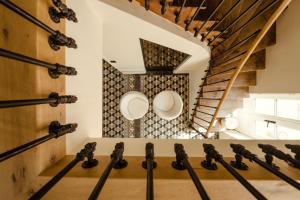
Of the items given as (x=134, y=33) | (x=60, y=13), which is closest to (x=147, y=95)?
(x=134, y=33)

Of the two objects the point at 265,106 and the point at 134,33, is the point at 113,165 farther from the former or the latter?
the point at 265,106

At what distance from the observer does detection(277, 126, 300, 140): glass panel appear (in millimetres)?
2867

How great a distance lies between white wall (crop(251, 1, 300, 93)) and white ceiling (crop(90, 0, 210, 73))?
835 mm

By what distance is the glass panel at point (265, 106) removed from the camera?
3.45 metres

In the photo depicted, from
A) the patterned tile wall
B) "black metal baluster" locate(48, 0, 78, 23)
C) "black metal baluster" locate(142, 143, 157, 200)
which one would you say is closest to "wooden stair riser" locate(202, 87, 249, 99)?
the patterned tile wall

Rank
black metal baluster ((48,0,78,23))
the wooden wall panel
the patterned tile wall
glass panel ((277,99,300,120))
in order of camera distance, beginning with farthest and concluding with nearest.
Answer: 1. the patterned tile wall
2. glass panel ((277,99,300,120))
3. black metal baluster ((48,0,78,23))
4. the wooden wall panel

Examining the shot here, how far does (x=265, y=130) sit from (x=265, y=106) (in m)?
0.48

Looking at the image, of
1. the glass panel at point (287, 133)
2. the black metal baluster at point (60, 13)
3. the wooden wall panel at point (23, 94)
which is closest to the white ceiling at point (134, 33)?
the black metal baluster at point (60, 13)

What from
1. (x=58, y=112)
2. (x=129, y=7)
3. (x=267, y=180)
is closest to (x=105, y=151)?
(x=58, y=112)

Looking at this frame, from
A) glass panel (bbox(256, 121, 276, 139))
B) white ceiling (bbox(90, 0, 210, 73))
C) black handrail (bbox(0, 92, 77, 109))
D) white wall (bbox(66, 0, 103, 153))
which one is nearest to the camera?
black handrail (bbox(0, 92, 77, 109))

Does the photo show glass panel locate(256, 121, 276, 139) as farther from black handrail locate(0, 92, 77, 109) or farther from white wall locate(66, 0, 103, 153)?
black handrail locate(0, 92, 77, 109)

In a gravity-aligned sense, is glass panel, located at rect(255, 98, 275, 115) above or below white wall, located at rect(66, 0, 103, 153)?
below

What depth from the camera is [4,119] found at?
65 cm

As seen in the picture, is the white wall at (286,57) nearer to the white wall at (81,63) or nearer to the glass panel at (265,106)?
the glass panel at (265,106)
